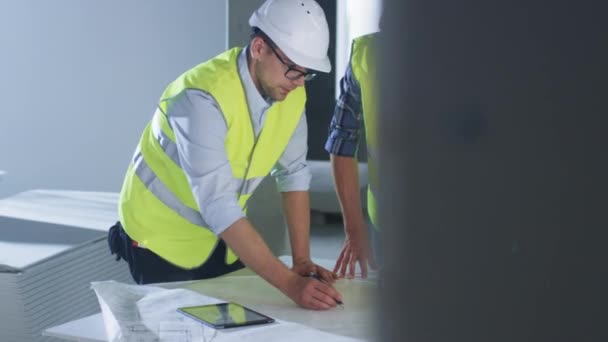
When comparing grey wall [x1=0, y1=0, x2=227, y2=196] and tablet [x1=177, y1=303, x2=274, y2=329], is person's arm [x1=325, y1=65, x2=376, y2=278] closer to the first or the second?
tablet [x1=177, y1=303, x2=274, y2=329]

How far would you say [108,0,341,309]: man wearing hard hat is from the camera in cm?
178

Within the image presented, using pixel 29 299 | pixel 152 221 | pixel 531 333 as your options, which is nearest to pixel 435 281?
pixel 531 333

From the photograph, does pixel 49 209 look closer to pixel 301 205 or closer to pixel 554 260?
pixel 301 205

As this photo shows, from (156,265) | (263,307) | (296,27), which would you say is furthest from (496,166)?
(156,265)

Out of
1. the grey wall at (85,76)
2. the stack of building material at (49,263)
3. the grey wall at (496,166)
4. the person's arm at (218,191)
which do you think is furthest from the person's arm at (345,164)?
the grey wall at (85,76)

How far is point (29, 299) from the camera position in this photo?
2549 millimetres

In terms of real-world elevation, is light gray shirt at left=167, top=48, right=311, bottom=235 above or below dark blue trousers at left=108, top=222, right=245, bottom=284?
above

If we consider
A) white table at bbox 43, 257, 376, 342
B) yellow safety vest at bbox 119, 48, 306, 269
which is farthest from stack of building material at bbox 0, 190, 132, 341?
white table at bbox 43, 257, 376, 342

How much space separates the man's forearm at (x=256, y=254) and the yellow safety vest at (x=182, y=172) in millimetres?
245

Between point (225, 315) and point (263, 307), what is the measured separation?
6.3 inches

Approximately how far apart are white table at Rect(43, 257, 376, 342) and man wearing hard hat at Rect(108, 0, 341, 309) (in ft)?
0.12

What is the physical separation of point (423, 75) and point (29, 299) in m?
2.56

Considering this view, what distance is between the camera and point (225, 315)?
5.14 ft

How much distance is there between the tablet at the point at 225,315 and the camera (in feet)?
4.97
